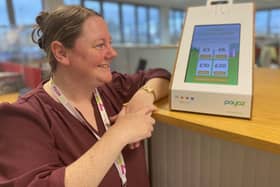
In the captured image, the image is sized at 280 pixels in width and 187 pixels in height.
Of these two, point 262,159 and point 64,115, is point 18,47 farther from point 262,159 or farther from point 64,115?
point 262,159

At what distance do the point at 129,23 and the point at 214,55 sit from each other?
8.71m

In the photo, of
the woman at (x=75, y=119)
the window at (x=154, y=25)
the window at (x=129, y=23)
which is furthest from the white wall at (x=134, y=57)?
the window at (x=154, y=25)

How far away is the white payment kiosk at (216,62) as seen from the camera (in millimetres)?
703

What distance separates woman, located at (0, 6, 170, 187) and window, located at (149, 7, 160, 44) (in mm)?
9448

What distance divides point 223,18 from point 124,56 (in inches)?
110

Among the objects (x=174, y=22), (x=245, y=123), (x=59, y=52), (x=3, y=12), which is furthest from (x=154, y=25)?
(x=245, y=123)

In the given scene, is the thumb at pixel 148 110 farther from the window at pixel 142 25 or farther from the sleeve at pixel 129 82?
the window at pixel 142 25

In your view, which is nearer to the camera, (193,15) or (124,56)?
(193,15)

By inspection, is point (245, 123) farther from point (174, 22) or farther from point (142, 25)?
point (174, 22)

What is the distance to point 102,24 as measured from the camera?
81cm

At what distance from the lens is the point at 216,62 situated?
75cm

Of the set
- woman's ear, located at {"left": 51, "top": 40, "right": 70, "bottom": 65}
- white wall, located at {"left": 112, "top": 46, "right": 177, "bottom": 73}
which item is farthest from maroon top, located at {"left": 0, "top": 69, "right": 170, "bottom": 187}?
white wall, located at {"left": 112, "top": 46, "right": 177, "bottom": 73}

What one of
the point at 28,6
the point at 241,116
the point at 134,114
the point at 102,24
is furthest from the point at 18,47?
the point at 28,6

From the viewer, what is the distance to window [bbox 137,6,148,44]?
31.2ft
